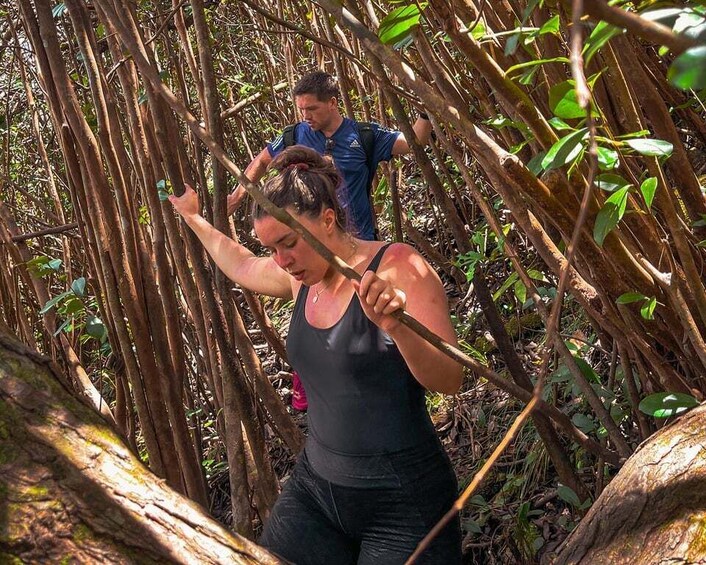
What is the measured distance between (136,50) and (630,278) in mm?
884

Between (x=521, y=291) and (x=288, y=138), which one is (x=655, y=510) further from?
(x=288, y=138)

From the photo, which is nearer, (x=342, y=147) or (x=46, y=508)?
(x=46, y=508)

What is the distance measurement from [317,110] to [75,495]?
8.12ft

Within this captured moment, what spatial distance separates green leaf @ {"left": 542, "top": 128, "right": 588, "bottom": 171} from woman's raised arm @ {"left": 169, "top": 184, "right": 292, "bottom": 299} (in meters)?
1.12

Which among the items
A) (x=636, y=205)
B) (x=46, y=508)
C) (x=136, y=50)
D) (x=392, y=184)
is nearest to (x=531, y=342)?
(x=392, y=184)

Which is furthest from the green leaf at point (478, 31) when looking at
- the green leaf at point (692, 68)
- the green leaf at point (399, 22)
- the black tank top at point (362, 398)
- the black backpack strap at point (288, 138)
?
the black backpack strap at point (288, 138)

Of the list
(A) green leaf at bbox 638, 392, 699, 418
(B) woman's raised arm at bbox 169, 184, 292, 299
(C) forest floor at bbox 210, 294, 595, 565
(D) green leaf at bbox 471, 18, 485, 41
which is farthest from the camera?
(C) forest floor at bbox 210, 294, 595, 565

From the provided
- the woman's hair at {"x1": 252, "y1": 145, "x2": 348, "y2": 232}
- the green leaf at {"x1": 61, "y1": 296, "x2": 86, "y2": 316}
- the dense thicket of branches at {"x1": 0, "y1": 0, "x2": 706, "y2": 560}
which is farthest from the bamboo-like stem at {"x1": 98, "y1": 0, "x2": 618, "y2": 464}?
the green leaf at {"x1": 61, "y1": 296, "x2": 86, "y2": 316}

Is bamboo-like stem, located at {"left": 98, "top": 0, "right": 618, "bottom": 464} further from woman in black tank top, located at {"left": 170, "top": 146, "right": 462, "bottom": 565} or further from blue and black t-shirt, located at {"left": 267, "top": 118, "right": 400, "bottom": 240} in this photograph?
blue and black t-shirt, located at {"left": 267, "top": 118, "right": 400, "bottom": 240}

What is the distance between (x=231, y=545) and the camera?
106 centimetres

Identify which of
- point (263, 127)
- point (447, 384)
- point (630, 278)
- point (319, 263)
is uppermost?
point (263, 127)

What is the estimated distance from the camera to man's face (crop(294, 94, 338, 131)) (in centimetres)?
323

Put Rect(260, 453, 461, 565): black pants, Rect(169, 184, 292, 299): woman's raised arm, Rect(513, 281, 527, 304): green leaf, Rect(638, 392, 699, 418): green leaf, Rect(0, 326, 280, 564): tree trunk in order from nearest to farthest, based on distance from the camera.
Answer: Rect(0, 326, 280, 564): tree trunk < Rect(638, 392, 699, 418): green leaf < Rect(260, 453, 461, 565): black pants < Rect(169, 184, 292, 299): woman's raised arm < Rect(513, 281, 527, 304): green leaf

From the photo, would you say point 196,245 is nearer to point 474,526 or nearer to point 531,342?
point 474,526
